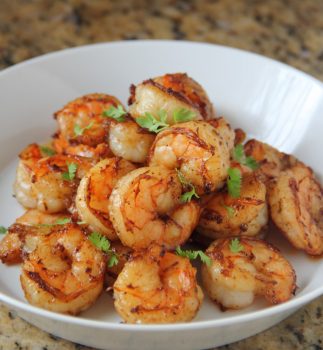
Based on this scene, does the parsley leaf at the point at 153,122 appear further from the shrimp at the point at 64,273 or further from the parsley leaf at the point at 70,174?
the shrimp at the point at 64,273

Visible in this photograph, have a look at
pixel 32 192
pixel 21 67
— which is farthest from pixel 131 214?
pixel 21 67

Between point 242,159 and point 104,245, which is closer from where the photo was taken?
point 104,245

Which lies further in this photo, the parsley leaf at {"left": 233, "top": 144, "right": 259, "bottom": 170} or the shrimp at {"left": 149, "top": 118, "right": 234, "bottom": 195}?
the parsley leaf at {"left": 233, "top": 144, "right": 259, "bottom": 170}

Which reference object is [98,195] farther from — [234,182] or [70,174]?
[234,182]

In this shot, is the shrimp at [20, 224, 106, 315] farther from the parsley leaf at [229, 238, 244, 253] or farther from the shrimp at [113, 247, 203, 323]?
the parsley leaf at [229, 238, 244, 253]

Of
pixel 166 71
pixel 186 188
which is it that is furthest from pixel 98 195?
pixel 166 71

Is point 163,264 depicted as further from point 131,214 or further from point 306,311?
point 306,311

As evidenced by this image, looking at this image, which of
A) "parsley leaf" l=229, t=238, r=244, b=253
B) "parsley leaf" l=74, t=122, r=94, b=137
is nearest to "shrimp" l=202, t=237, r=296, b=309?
"parsley leaf" l=229, t=238, r=244, b=253
